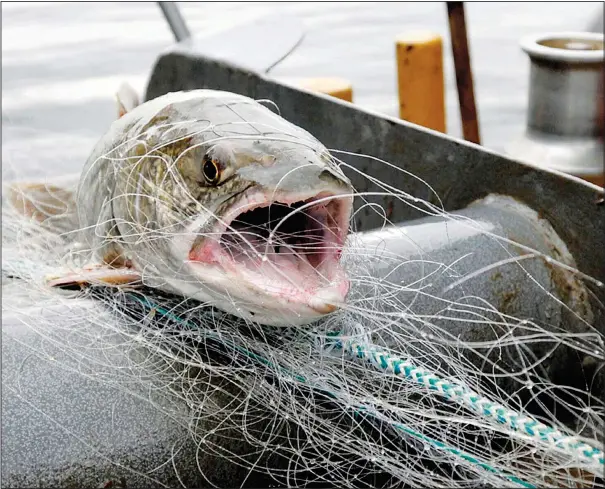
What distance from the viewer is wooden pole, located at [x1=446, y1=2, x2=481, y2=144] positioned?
4.42m

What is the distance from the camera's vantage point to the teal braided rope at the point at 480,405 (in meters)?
1.40

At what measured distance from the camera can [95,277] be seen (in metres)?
1.99

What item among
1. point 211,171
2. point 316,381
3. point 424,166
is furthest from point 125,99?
point 316,381

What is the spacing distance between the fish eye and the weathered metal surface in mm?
597

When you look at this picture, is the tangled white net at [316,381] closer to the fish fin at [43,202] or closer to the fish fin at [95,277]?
the fish fin at [95,277]

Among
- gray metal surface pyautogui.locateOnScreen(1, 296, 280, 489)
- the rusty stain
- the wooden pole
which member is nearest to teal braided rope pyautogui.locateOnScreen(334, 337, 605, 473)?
gray metal surface pyautogui.locateOnScreen(1, 296, 280, 489)

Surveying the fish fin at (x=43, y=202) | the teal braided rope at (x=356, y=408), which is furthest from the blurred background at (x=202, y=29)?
the teal braided rope at (x=356, y=408)

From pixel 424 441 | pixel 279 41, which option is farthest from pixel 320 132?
pixel 424 441

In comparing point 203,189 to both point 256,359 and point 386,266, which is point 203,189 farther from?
point 386,266

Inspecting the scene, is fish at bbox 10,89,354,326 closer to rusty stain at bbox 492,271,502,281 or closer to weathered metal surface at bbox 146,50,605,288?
weathered metal surface at bbox 146,50,605,288

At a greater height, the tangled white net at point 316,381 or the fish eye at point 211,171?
the fish eye at point 211,171

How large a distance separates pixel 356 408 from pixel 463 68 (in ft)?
10.2

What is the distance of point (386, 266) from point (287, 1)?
821 cm

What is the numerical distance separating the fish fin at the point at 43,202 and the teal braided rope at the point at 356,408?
1036mm
